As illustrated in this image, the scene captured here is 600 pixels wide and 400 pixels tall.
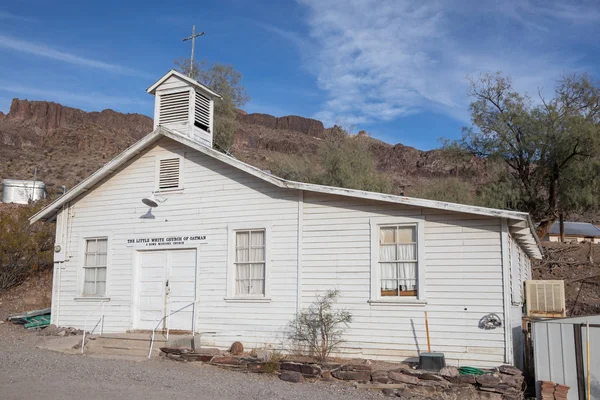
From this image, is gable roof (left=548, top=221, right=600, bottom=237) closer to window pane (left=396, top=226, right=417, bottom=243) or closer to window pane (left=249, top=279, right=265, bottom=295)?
window pane (left=396, top=226, right=417, bottom=243)

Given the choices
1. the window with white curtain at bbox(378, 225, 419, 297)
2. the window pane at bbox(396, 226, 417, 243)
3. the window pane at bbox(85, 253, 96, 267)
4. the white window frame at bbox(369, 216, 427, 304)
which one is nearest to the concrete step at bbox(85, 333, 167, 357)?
the window pane at bbox(85, 253, 96, 267)

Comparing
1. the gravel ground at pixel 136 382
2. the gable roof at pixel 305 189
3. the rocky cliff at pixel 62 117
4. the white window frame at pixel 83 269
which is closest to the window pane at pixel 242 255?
the gable roof at pixel 305 189

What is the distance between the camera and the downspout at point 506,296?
11094 mm

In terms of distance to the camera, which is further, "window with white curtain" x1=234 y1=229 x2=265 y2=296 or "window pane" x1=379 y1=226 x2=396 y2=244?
"window with white curtain" x1=234 y1=229 x2=265 y2=296

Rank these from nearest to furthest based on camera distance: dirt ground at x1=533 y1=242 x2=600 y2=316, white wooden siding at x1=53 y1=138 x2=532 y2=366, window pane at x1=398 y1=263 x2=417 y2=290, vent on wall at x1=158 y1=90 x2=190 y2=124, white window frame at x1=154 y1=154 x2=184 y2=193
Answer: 1. white wooden siding at x1=53 y1=138 x2=532 y2=366
2. window pane at x1=398 y1=263 x2=417 y2=290
3. white window frame at x1=154 y1=154 x2=184 y2=193
4. vent on wall at x1=158 y1=90 x2=190 y2=124
5. dirt ground at x1=533 y1=242 x2=600 y2=316

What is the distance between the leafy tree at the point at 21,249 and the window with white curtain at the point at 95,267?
8.47m

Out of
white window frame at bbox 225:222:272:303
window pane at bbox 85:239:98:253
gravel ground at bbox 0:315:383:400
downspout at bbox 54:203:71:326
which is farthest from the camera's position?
downspout at bbox 54:203:71:326

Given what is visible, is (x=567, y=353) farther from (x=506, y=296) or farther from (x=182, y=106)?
(x=182, y=106)

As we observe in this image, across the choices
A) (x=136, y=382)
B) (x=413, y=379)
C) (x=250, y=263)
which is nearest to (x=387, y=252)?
(x=413, y=379)

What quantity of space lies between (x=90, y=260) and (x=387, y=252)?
26.3ft

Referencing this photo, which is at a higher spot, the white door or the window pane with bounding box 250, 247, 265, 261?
the window pane with bounding box 250, 247, 265, 261

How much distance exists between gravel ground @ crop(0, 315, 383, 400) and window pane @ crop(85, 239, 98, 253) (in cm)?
357

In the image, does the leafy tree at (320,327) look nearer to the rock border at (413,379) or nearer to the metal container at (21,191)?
the rock border at (413,379)

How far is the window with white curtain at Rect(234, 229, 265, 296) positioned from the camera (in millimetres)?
13438
